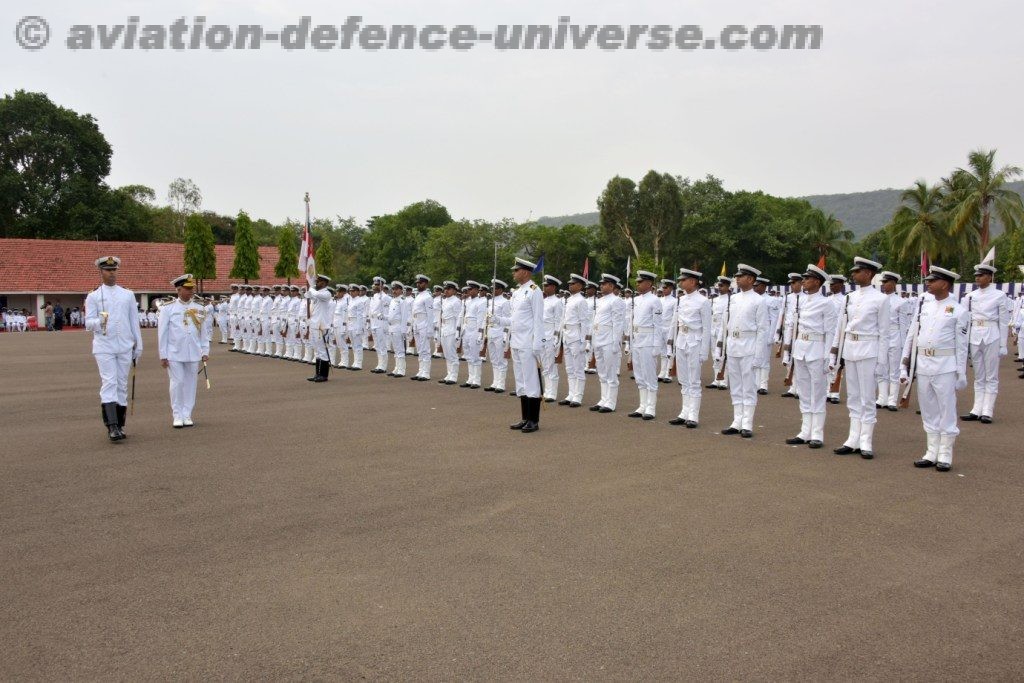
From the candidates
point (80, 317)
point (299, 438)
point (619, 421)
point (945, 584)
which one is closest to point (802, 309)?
point (619, 421)

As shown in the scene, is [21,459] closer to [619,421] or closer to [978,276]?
[619,421]

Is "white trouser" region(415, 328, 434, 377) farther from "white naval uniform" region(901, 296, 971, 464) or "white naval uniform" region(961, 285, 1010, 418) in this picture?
"white naval uniform" region(901, 296, 971, 464)

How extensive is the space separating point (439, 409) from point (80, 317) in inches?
1665

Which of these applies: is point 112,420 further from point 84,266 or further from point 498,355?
point 84,266

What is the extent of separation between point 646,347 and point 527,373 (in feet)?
7.41

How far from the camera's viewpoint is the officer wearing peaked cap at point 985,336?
10.8 metres

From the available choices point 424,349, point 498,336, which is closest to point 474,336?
point 498,336

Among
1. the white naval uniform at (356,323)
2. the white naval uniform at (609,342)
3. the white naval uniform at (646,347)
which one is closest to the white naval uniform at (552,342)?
the white naval uniform at (609,342)

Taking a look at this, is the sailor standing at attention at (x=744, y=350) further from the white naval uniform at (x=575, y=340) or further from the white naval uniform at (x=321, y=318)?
the white naval uniform at (x=321, y=318)

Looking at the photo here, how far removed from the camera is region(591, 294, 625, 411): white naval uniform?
38.4 feet

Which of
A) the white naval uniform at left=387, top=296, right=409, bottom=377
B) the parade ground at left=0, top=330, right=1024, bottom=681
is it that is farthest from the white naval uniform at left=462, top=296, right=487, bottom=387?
the parade ground at left=0, top=330, right=1024, bottom=681

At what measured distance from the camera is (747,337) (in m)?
9.39

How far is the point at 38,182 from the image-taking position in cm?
5809

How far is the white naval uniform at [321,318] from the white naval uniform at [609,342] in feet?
22.0
